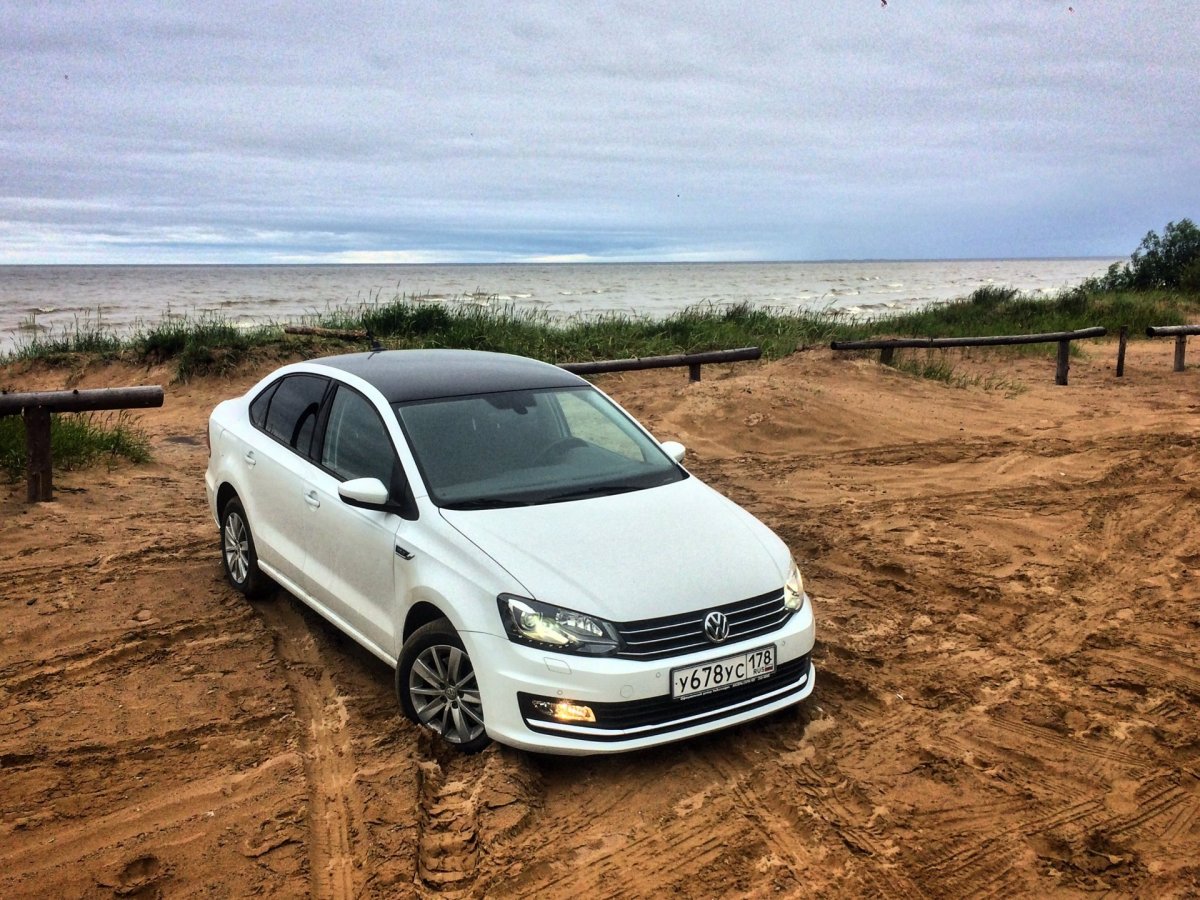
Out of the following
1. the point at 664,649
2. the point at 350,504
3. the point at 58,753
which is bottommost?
the point at 58,753

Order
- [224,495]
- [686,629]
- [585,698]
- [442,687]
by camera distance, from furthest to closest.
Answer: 1. [224,495]
2. [442,687]
3. [686,629]
4. [585,698]

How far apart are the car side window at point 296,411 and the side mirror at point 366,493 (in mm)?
989

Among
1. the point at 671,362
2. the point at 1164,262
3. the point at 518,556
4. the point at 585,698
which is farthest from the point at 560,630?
the point at 1164,262

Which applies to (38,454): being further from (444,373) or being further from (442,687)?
(442,687)

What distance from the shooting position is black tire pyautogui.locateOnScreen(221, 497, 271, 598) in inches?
230

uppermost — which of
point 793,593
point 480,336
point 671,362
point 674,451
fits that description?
point 480,336

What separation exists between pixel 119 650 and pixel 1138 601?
5.77 m

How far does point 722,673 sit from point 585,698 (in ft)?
1.87

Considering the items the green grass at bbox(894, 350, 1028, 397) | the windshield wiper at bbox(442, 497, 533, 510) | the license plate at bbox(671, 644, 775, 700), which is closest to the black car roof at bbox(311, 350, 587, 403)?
the windshield wiper at bbox(442, 497, 533, 510)

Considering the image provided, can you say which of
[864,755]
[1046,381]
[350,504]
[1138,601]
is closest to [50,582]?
[350,504]

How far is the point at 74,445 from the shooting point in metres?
9.13

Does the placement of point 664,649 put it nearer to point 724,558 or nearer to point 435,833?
point 724,558

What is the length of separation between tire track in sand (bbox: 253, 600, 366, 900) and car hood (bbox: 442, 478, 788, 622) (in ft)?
3.50

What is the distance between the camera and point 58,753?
4199mm
